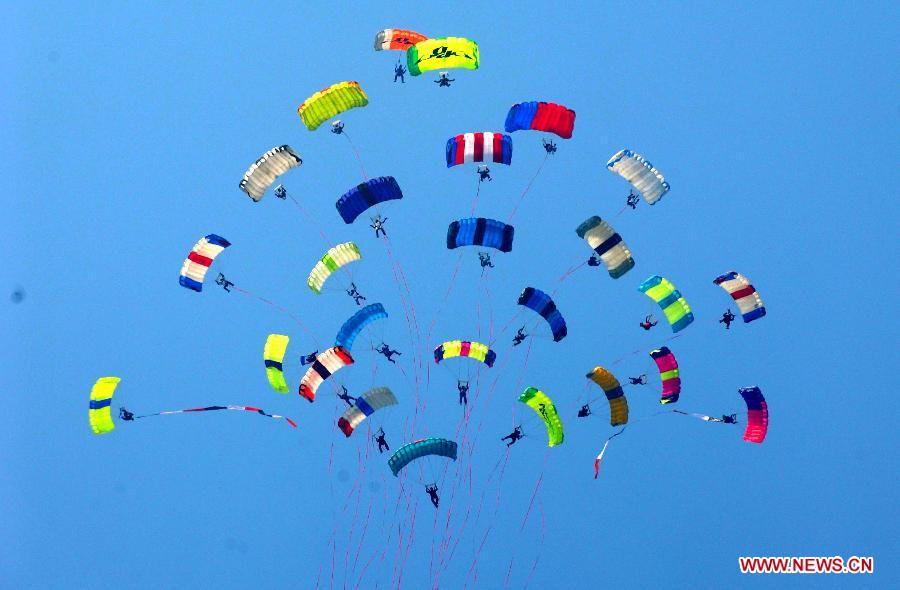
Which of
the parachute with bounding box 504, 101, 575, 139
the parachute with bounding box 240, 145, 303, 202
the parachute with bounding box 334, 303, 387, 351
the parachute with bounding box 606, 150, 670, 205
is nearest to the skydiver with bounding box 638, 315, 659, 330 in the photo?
the parachute with bounding box 606, 150, 670, 205

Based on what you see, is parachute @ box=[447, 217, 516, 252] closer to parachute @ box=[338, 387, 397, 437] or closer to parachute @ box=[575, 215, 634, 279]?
parachute @ box=[575, 215, 634, 279]

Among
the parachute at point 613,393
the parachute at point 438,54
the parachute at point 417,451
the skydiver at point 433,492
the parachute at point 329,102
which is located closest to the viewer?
the parachute at point 438,54

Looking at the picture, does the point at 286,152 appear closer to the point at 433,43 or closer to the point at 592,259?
the point at 433,43

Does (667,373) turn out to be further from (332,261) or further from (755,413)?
(332,261)

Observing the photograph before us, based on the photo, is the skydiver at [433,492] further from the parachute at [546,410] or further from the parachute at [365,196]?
the parachute at [365,196]

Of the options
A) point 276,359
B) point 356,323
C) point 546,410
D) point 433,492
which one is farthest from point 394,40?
point 433,492

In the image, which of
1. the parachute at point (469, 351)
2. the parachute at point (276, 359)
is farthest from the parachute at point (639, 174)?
the parachute at point (276, 359)

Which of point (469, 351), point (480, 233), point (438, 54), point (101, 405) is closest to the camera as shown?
point (438, 54)
